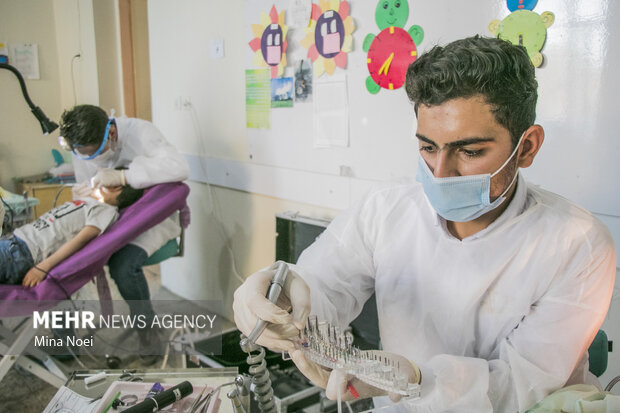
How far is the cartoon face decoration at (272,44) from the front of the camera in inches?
87.1

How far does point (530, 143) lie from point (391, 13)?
99cm

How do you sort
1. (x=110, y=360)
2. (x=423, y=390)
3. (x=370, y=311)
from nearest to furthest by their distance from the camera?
(x=423, y=390) < (x=370, y=311) < (x=110, y=360)

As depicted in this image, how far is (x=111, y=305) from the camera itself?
257 centimetres

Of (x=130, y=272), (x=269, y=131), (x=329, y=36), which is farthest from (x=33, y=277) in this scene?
(x=329, y=36)

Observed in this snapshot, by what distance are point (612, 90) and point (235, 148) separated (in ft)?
5.95

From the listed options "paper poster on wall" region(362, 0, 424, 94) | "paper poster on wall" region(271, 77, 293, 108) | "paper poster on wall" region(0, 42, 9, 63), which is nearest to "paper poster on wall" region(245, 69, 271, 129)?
"paper poster on wall" region(271, 77, 293, 108)

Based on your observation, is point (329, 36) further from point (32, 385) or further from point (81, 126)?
point (32, 385)

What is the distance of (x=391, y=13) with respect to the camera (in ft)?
5.76

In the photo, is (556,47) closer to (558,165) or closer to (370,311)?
(558,165)

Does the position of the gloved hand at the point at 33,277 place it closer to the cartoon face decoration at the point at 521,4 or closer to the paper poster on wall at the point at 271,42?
the paper poster on wall at the point at 271,42

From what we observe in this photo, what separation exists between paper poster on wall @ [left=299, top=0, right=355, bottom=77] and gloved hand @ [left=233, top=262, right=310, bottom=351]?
4.13 feet

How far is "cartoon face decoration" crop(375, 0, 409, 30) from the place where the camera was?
172cm

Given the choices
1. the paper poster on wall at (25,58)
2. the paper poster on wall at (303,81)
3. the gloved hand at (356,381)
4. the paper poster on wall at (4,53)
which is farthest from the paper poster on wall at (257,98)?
the gloved hand at (356,381)

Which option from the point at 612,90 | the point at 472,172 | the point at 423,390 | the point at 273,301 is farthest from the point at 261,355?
the point at 612,90
